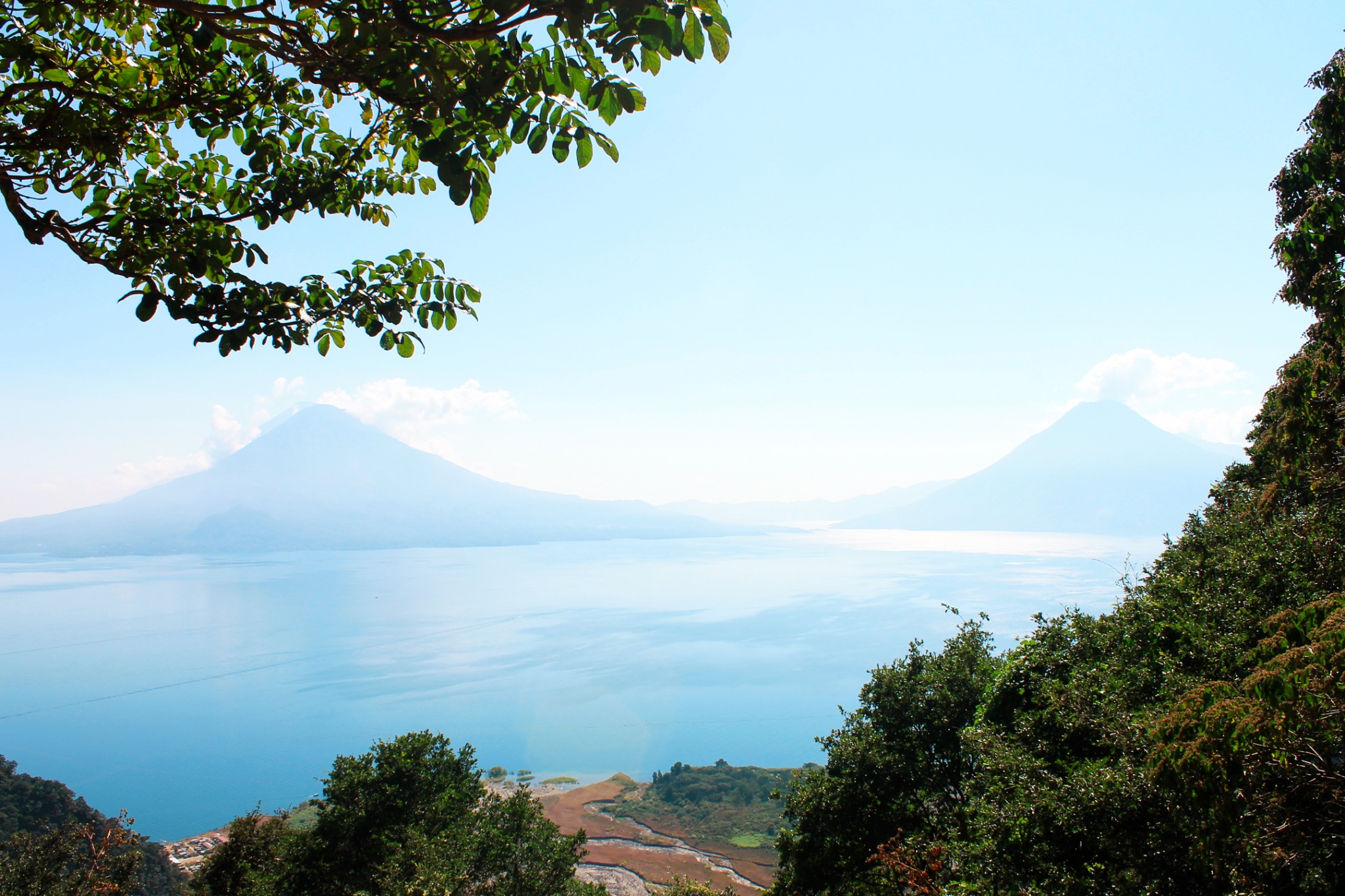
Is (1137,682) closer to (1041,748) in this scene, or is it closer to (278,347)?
(1041,748)

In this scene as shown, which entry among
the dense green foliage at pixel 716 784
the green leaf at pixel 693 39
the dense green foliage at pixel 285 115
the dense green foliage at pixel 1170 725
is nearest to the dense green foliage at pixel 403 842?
the dense green foliage at pixel 1170 725

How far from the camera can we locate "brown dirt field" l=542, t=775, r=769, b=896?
2570cm

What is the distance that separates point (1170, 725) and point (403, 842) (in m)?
12.4

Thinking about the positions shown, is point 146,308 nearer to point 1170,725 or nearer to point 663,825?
point 1170,725

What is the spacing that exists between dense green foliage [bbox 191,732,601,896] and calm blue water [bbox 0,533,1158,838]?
27620 mm

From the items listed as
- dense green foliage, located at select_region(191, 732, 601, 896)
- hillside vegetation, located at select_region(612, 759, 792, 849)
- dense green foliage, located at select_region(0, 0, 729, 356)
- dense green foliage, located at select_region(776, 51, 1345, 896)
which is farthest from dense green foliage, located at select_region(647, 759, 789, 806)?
dense green foliage, located at select_region(0, 0, 729, 356)

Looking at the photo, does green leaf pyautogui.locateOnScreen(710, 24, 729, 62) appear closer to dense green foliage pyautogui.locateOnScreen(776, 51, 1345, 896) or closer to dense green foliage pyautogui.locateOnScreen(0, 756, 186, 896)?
dense green foliage pyautogui.locateOnScreen(776, 51, 1345, 896)

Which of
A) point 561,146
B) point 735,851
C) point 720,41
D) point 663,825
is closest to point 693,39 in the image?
point 720,41

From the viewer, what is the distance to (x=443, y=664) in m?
67.6

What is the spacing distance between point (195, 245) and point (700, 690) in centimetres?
6197

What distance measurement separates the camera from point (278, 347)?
2.06 m

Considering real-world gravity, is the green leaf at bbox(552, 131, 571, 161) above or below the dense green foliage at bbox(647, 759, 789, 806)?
above

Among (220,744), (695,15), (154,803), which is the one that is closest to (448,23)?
(695,15)

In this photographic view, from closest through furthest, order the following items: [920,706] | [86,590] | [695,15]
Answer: [695,15], [920,706], [86,590]
